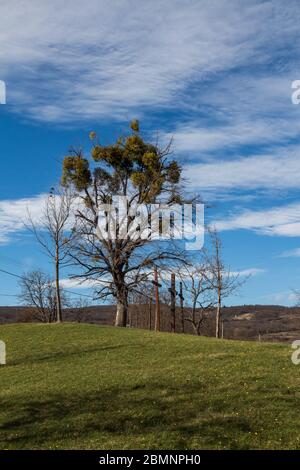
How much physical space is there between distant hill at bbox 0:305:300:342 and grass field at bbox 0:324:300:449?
3560 centimetres

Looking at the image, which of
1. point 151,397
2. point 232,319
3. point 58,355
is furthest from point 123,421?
point 232,319

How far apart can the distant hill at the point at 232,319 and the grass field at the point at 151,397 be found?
117ft

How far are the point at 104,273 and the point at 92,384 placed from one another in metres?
23.7

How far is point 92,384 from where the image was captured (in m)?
18.4

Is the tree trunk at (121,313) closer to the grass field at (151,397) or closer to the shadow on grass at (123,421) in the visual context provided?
the grass field at (151,397)

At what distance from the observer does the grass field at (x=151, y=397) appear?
1280cm

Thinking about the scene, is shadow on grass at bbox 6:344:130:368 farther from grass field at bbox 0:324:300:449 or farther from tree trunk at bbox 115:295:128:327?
tree trunk at bbox 115:295:128:327

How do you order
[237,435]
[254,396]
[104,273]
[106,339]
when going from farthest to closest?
[104,273] < [106,339] < [254,396] < [237,435]

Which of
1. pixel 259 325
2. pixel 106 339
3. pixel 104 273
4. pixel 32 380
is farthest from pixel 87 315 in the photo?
pixel 32 380

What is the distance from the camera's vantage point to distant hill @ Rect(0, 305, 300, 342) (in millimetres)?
68162

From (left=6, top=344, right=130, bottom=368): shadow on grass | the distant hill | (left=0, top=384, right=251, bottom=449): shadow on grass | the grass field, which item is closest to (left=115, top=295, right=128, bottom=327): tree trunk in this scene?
the grass field
